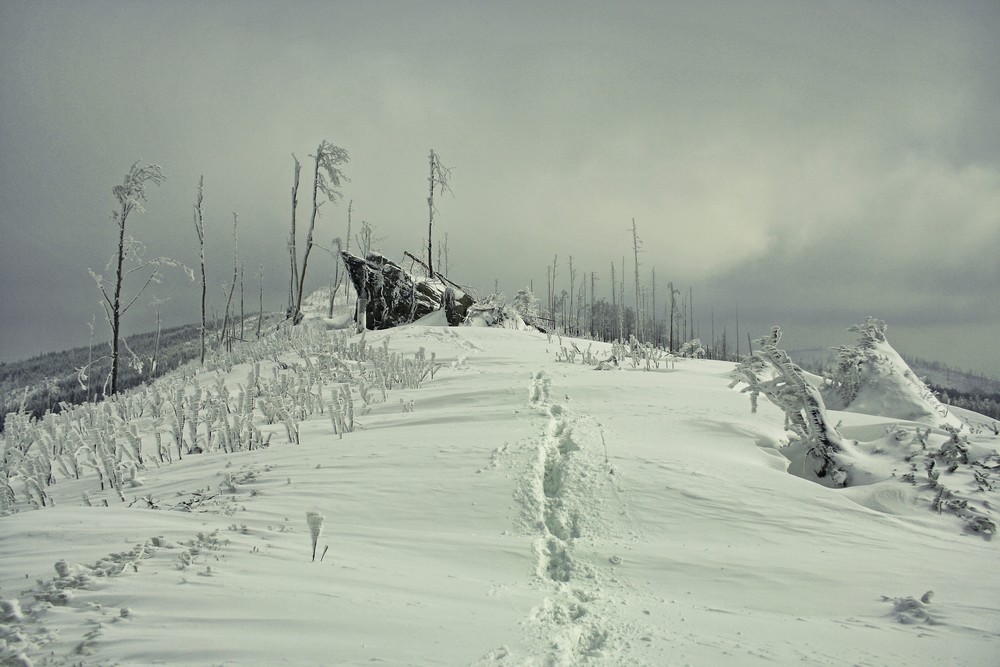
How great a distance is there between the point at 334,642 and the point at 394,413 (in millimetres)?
4115

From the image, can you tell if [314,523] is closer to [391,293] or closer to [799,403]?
[799,403]

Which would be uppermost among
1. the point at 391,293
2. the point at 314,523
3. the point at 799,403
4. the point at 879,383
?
the point at 391,293

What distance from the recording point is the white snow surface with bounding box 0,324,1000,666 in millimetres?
1869

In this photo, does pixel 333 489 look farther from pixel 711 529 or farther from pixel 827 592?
pixel 827 592

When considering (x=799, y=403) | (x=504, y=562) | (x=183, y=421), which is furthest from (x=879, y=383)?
(x=183, y=421)

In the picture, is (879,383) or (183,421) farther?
(879,383)

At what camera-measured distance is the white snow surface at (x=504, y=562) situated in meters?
1.87

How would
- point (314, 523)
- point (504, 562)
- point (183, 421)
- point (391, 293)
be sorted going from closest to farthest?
point (314, 523), point (504, 562), point (183, 421), point (391, 293)

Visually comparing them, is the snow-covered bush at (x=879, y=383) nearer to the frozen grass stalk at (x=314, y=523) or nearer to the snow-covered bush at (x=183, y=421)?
the snow-covered bush at (x=183, y=421)

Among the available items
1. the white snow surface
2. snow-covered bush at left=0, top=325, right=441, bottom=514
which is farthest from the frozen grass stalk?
snow-covered bush at left=0, top=325, right=441, bottom=514

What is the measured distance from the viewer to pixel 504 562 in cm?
265

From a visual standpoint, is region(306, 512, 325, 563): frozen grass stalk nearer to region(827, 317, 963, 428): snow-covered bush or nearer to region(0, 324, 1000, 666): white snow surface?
region(0, 324, 1000, 666): white snow surface

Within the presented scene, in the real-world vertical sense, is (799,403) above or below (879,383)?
above

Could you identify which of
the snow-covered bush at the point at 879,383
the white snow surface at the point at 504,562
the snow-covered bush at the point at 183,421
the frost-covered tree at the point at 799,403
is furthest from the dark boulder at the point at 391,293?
the white snow surface at the point at 504,562
